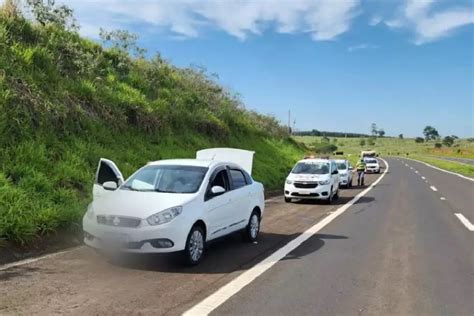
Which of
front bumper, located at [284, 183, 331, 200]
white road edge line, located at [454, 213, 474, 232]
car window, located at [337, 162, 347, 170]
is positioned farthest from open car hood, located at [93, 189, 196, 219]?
car window, located at [337, 162, 347, 170]

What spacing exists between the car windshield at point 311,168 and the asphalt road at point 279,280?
28.9 feet

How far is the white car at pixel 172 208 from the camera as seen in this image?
7.41 m

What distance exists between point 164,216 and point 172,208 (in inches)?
6.7

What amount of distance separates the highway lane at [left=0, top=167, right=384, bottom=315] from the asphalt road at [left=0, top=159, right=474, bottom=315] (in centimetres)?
1

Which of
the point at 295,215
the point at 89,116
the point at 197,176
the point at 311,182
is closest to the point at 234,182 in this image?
the point at 197,176

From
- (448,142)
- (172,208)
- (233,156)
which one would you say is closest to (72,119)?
(233,156)

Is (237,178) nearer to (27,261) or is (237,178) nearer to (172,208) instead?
(172,208)

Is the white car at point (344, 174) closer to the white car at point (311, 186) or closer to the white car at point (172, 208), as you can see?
the white car at point (311, 186)

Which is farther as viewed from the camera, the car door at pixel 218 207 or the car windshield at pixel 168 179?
the car windshield at pixel 168 179

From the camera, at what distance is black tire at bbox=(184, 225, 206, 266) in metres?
7.67

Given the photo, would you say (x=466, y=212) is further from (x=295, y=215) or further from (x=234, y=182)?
(x=234, y=182)

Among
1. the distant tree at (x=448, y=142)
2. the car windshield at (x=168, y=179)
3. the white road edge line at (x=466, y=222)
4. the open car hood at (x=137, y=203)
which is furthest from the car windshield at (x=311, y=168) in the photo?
the distant tree at (x=448, y=142)

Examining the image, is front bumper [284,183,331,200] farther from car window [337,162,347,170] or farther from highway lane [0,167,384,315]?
car window [337,162,347,170]

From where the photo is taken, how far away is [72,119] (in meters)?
14.6
